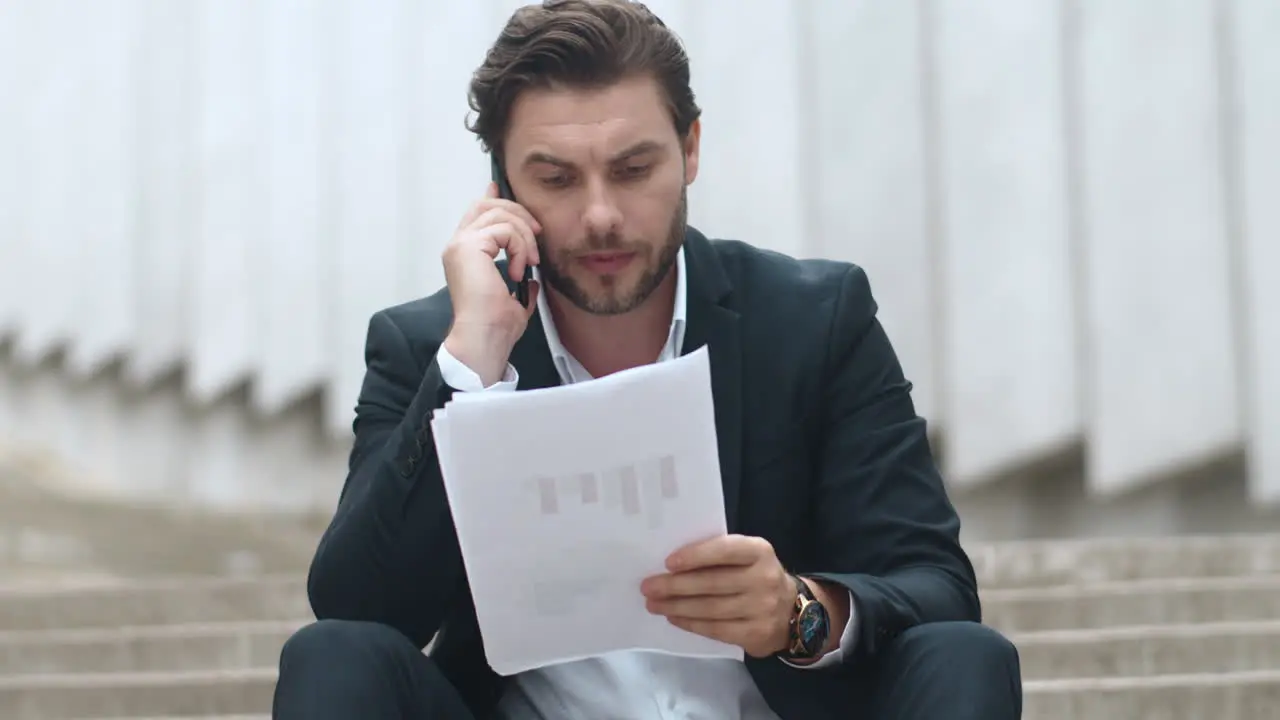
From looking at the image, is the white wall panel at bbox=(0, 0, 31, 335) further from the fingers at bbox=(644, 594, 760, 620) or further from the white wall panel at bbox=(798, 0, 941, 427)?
the fingers at bbox=(644, 594, 760, 620)

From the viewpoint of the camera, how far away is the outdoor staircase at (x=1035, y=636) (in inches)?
118

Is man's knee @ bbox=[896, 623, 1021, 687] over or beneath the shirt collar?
beneath

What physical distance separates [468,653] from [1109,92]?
4.77 m

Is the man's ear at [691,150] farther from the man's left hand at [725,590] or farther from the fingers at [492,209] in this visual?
the man's left hand at [725,590]

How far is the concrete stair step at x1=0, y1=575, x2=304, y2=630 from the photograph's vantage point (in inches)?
168

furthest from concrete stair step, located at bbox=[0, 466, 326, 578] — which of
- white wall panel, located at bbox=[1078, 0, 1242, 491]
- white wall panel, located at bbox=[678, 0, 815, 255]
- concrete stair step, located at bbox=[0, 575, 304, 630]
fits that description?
white wall panel, located at bbox=[1078, 0, 1242, 491]

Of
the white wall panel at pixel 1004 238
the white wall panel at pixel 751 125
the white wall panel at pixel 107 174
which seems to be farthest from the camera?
the white wall panel at pixel 107 174

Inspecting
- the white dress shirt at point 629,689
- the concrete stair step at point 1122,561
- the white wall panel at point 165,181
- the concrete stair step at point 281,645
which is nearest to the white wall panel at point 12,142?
the white wall panel at point 165,181

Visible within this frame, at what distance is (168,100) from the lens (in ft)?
27.1

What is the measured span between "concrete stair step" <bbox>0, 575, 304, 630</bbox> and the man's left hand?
264cm

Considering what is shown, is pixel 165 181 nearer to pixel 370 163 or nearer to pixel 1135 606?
pixel 370 163

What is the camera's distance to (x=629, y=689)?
6.18ft

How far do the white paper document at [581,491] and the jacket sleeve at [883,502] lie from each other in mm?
216

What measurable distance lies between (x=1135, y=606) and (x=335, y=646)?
245 cm
